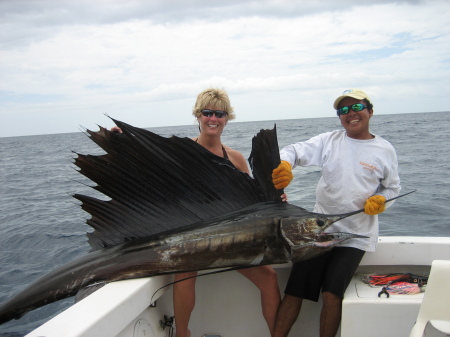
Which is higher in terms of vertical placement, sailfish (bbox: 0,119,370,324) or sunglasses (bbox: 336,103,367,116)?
sunglasses (bbox: 336,103,367,116)

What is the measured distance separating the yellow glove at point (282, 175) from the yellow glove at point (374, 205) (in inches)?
14.7

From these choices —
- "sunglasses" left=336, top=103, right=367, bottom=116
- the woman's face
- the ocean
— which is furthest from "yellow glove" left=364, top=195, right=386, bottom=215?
the ocean

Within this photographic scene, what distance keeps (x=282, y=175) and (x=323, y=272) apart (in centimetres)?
52

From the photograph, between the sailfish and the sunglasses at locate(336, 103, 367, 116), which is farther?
the sunglasses at locate(336, 103, 367, 116)

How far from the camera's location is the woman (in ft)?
6.30

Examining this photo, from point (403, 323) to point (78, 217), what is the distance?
599cm

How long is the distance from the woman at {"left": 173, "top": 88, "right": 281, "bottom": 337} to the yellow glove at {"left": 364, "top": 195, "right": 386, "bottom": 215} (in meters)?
0.53

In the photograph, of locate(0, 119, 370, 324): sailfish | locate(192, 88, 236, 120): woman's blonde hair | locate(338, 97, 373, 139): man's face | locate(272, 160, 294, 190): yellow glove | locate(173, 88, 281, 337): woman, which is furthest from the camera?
locate(192, 88, 236, 120): woman's blonde hair

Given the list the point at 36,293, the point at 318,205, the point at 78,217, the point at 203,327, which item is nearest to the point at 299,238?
the point at 318,205

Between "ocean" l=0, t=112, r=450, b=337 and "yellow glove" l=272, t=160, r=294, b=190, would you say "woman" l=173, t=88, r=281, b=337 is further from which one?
"ocean" l=0, t=112, r=450, b=337

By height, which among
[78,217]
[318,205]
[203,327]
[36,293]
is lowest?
[78,217]

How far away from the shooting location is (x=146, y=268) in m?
1.65

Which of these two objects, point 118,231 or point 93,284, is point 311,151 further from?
point 93,284

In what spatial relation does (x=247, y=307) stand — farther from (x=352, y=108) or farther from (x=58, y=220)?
(x=58, y=220)
